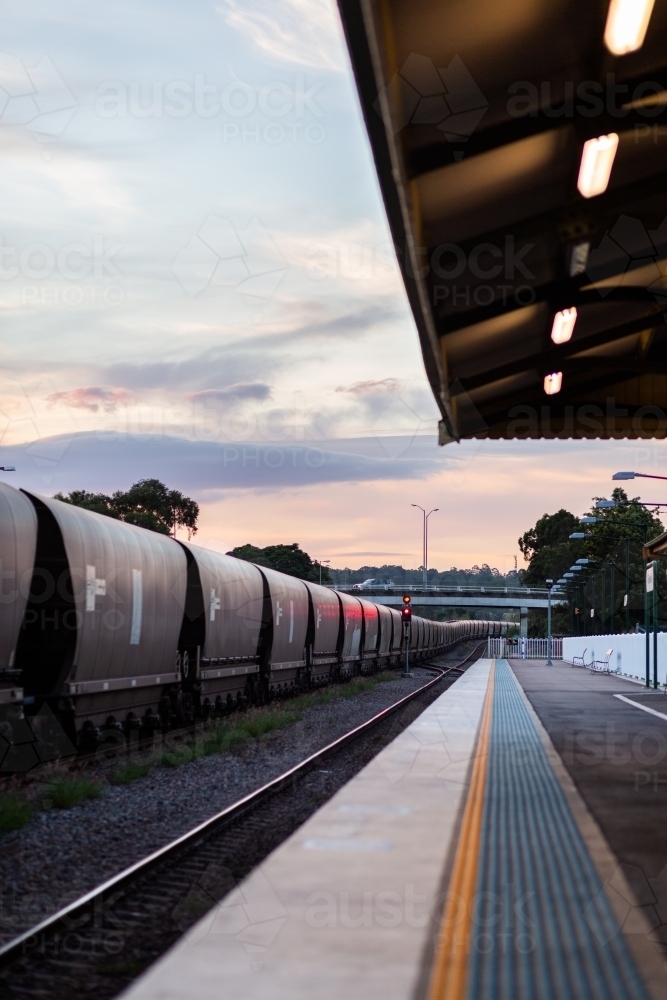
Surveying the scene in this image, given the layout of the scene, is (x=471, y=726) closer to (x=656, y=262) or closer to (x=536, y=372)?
(x=536, y=372)

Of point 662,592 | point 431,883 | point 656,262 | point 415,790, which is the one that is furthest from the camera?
point 662,592

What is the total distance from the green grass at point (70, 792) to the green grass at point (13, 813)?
41cm

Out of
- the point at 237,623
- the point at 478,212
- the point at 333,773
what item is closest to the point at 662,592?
the point at 237,623

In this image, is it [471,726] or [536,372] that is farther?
[471,726]

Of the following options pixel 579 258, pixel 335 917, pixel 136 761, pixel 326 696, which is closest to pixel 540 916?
pixel 335 917

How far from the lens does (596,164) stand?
8141mm

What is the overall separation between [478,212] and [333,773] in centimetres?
923

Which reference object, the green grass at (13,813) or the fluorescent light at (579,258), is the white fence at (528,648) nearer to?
the green grass at (13,813)

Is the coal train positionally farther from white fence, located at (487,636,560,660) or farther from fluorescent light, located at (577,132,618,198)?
white fence, located at (487,636,560,660)

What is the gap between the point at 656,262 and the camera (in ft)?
33.1

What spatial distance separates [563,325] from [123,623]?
775 cm

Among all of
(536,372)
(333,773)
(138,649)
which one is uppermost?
(536,372)

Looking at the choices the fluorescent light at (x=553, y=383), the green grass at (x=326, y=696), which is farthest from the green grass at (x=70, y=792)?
the green grass at (x=326, y=696)

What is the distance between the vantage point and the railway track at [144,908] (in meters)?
6.18
